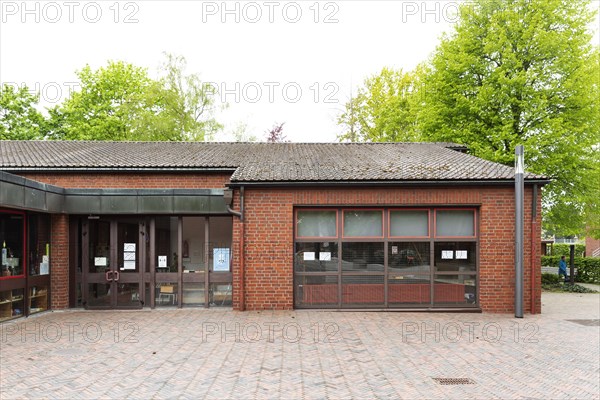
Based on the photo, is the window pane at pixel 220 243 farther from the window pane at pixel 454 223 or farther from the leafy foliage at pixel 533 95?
the leafy foliage at pixel 533 95

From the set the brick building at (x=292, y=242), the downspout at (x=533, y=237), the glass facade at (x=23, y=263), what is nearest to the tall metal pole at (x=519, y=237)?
the brick building at (x=292, y=242)

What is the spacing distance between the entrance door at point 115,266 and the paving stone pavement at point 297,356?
97 centimetres

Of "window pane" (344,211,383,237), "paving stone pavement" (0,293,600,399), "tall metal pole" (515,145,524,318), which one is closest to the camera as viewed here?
"paving stone pavement" (0,293,600,399)

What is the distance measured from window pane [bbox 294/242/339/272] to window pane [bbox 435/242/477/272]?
2680mm

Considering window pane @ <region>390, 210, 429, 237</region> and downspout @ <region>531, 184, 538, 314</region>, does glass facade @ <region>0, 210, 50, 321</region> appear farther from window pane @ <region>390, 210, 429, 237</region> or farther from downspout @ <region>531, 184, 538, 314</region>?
downspout @ <region>531, 184, 538, 314</region>

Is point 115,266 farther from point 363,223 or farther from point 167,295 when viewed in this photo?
point 363,223

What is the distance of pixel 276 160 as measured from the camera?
15.1 metres

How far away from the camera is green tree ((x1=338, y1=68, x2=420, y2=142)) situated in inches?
1206

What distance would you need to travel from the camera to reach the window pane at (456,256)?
12.6 meters

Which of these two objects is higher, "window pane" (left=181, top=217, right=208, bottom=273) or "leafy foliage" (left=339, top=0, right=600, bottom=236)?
"leafy foliage" (left=339, top=0, right=600, bottom=236)

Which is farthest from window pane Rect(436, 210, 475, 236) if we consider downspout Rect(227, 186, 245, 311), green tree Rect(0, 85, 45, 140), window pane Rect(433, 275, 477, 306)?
green tree Rect(0, 85, 45, 140)

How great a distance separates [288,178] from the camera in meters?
12.3

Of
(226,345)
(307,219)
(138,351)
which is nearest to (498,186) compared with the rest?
(307,219)

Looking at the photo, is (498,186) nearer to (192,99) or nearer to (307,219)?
(307,219)
